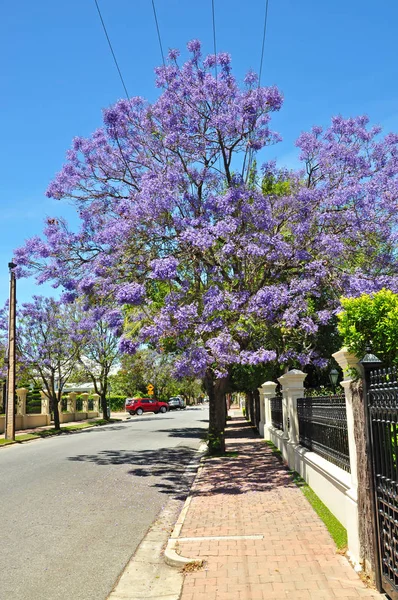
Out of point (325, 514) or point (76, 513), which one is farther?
point (76, 513)

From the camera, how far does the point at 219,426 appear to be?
54.7 feet

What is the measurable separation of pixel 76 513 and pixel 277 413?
982 cm

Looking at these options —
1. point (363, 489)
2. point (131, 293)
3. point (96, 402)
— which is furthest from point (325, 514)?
point (96, 402)

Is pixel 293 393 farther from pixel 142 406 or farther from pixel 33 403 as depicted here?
pixel 142 406

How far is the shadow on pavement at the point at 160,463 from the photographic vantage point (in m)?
12.3

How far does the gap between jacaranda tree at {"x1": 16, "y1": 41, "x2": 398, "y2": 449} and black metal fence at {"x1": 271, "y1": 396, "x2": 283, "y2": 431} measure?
2.92 metres

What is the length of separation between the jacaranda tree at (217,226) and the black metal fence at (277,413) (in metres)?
2.92

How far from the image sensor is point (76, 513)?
9195 millimetres

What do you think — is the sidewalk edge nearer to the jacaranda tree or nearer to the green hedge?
the jacaranda tree

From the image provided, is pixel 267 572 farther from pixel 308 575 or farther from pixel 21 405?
pixel 21 405

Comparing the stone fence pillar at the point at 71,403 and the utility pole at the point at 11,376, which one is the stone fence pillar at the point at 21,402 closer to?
the utility pole at the point at 11,376

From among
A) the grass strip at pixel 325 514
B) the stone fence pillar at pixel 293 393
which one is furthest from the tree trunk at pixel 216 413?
the grass strip at pixel 325 514

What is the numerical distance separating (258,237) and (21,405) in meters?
25.7

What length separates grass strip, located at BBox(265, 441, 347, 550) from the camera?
682 centimetres
